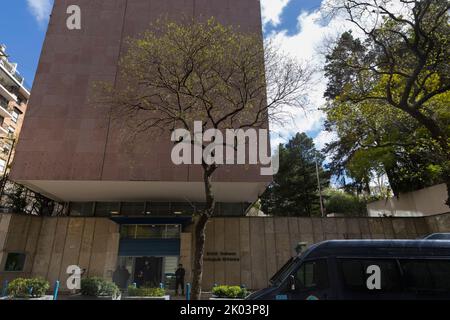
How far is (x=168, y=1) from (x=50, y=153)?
14.4 meters

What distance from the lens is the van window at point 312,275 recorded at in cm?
666

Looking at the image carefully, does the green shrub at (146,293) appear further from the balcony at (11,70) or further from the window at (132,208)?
the balcony at (11,70)

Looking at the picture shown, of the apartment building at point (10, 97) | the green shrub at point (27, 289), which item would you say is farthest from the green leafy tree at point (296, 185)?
the apartment building at point (10, 97)

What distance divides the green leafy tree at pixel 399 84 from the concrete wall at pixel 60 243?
17123 mm

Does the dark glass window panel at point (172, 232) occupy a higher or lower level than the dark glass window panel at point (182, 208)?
lower

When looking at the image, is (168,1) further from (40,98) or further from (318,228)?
(318,228)

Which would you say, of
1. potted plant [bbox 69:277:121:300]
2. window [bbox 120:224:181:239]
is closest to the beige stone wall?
window [bbox 120:224:181:239]

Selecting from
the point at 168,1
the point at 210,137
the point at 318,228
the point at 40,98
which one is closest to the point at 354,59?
the point at 210,137

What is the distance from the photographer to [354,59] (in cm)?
1486

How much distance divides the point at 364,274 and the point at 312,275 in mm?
1107

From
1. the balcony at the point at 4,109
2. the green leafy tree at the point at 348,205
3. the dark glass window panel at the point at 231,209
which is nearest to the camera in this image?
the dark glass window panel at the point at 231,209

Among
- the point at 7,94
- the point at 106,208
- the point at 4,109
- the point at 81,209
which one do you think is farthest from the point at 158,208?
the point at 7,94

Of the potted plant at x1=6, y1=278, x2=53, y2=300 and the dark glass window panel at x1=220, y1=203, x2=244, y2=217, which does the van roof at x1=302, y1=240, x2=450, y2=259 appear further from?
the dark glass window panel at x1=220, y1=203, x2=244, y2=217

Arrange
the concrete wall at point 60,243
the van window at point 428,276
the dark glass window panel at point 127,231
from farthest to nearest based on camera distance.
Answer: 1. the dark glass window panel at point 127,231
2. the concrete wall at point 60,243
3. the van window at point 428,276
